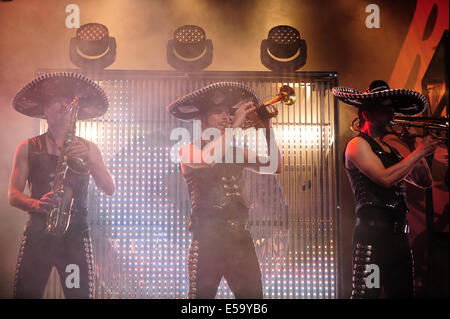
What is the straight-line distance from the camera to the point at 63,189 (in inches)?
140

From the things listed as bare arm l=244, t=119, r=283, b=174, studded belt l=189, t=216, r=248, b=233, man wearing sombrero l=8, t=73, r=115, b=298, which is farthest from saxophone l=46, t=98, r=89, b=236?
bare arm l=244, t=119, r=283, b=174

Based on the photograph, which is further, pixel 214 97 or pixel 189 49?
pixel 189 49

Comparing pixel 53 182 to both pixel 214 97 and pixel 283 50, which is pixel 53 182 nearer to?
pixel 214 97

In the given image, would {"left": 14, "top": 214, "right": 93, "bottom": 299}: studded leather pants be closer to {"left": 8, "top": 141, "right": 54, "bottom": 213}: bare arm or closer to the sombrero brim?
{"left": 8, "top": 141, "right": 54, "bottom": 213}: bare arm

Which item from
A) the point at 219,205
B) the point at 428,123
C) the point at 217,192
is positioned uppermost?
the point at 428,123

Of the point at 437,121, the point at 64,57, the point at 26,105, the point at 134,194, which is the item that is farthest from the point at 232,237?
the point at 64,57

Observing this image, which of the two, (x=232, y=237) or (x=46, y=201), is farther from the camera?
(x=46, y=201)

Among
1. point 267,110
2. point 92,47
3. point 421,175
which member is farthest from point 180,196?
point 421,175

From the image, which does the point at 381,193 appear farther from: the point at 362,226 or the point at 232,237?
the point at 232,237

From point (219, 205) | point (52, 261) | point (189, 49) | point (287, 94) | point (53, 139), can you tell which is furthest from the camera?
point (189, 49)

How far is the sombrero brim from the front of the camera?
3.47m

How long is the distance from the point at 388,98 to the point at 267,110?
1.04 m

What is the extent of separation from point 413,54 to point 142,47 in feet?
8.99

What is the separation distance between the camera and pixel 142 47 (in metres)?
4.29
